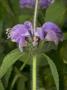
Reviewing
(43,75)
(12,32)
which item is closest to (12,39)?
(12,32)

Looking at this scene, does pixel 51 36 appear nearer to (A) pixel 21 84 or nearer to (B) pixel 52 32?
(B) pixel 52 32

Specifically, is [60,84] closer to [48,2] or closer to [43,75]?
[43,75]

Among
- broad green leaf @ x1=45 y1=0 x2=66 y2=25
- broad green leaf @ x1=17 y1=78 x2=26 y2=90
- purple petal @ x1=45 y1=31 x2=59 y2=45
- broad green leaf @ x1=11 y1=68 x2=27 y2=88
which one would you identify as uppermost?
broad green leaf @ x1=45 y1=0 x2=66 y2=25

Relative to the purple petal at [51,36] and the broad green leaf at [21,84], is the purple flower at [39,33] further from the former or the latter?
the broad green leaf at [21,84]

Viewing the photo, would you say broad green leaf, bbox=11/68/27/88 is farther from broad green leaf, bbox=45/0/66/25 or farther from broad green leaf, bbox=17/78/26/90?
broad green leaf, bbox=45/0/66/25

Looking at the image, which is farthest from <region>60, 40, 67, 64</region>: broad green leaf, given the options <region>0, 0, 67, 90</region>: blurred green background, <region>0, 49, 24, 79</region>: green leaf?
<region>0, 49, 24, 79</region>: green leaf

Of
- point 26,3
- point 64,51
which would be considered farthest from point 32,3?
point 64,51
